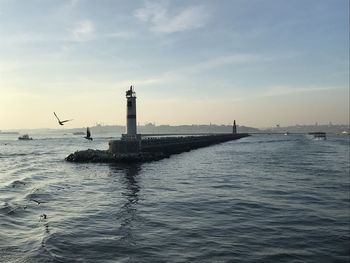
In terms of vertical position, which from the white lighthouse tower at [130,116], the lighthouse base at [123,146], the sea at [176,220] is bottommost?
the sea at [176,220]

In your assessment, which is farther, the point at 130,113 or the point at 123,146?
the point at 130,113

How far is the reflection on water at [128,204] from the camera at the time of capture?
16131mm

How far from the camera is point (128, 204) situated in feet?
73.4

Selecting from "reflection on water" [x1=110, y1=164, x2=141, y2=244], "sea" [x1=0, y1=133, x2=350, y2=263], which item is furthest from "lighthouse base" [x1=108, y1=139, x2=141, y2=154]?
"sea" [x1=0, y1=133, x2=350, y2=263]

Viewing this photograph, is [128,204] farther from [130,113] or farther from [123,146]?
[130,113]

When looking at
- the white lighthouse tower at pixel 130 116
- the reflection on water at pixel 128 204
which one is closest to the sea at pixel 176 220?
the reflection on water at pixel 128 204

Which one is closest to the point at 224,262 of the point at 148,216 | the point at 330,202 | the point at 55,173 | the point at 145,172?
the point at 148,216

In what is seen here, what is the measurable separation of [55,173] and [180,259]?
97.6 ft

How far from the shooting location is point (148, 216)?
63.5 ft

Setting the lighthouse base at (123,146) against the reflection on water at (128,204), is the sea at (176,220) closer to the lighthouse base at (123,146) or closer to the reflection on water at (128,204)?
the reflection on water at (128,204)

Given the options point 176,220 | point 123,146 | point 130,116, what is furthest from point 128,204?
point 130,116

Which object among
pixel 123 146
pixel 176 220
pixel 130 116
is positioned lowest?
pixel 176 220

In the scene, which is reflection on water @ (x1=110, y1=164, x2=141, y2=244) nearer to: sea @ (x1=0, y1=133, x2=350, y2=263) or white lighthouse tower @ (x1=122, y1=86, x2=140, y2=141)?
sea @ (x1=0, y1=133, x2=350, y2=263)

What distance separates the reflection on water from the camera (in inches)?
635
